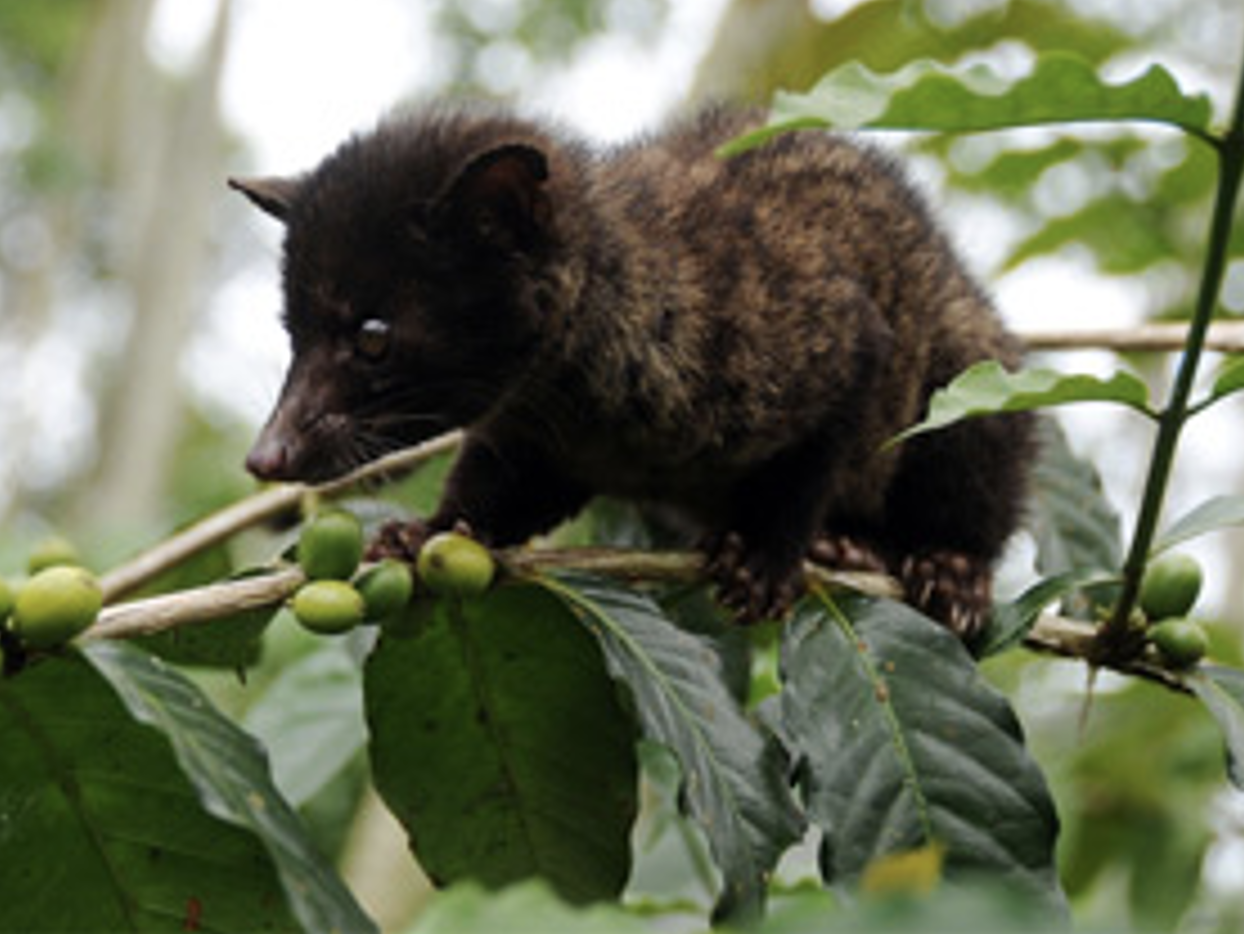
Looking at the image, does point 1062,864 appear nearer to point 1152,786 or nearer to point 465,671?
point 1152,786

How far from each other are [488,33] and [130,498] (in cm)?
771

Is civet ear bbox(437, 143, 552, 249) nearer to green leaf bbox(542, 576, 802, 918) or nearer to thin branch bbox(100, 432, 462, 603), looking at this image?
thin branch bbox(100, 432, 462, 603)

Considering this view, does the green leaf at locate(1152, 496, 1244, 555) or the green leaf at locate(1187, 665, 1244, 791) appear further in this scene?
the green leaf at locate(1152, 496, 1244, 555)

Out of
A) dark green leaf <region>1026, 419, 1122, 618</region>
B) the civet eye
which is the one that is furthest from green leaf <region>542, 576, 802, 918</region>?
dark green leaf <region>1026, 419, 1122, 618</region>

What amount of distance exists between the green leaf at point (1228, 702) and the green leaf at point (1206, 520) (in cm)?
17

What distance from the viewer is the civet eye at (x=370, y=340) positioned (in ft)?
9.92

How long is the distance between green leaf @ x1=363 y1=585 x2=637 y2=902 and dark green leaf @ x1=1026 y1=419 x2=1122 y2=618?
1147 mm

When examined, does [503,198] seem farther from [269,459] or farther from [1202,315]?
[1202,315]

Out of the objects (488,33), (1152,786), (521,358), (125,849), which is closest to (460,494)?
(521,358)

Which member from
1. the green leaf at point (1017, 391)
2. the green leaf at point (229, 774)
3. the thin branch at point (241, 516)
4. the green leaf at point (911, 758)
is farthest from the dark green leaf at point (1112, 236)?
the green leaf at point (229, 774)

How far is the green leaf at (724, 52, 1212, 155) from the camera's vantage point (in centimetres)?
195

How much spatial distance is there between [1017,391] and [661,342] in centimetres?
129

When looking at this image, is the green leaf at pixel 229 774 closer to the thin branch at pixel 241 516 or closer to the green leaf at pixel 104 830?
the green leaf at pixel 104 830

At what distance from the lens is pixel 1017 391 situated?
203 cm
